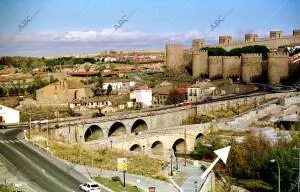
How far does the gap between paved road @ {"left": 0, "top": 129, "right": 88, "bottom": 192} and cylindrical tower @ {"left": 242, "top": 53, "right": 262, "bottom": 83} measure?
2789cm

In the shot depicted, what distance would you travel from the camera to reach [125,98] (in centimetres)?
3806

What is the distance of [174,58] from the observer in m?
51.8

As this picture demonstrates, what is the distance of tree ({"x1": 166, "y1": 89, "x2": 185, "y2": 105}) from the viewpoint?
3831cm

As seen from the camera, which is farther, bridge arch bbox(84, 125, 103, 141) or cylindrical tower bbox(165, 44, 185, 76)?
cylindrical tower bbox(165, 44, 185, 76)

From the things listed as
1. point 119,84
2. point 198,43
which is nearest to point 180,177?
point 119,84

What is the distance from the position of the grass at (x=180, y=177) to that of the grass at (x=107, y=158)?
481 millimetres

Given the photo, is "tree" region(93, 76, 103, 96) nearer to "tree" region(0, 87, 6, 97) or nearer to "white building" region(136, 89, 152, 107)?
"white building" region(136, 89, 152, 107)

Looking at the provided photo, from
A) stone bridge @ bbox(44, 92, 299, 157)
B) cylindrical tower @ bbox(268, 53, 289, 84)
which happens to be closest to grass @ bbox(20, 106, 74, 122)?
stone bridge @ bbox(44, 92, 299, 157)

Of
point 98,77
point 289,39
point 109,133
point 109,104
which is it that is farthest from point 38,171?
point 289,39

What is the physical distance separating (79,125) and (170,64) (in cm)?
2720

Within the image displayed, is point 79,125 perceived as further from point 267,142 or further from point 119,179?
point 119,179

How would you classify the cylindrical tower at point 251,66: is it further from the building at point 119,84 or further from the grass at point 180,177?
the grass at point 180,177

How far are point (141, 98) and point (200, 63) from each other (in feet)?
41.1

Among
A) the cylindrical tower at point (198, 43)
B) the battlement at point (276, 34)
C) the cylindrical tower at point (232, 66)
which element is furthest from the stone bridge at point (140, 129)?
the cylindrical tower at point (198, 43)
